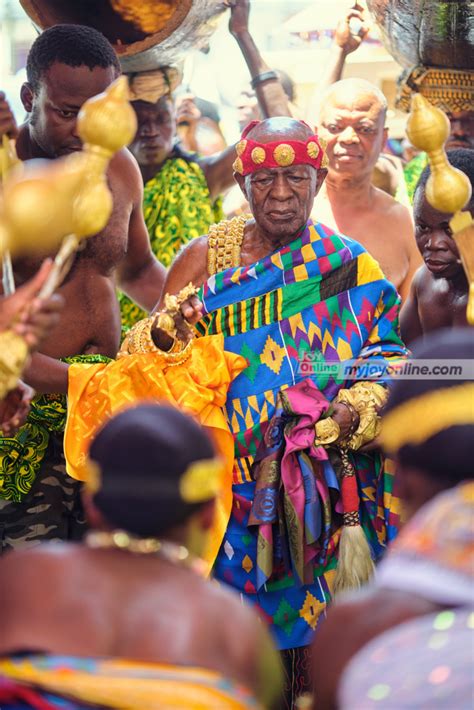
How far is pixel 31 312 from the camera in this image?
3.30 metres

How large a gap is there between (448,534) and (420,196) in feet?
8.30

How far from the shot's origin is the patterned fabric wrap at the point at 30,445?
485 centimetres

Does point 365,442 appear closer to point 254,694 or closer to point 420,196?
point 420,196

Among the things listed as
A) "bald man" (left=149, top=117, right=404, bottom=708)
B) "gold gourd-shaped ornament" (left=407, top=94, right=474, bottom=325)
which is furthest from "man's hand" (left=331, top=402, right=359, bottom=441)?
"gold gourd-shaped ornament" (left=407, top=94, right=474, bottom=325)

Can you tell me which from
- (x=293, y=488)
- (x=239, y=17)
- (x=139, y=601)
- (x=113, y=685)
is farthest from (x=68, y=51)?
(x=113, y=685)

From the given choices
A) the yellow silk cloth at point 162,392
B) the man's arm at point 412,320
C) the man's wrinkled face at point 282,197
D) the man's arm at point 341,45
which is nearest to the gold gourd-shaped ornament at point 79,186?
the yellow silk cloth at point 162,392

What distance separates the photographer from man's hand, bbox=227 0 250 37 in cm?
769

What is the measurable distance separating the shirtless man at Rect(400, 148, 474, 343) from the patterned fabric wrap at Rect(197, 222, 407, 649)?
0.75ft

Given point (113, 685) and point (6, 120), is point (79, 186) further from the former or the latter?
point (6, 120)

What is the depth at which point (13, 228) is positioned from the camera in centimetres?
305

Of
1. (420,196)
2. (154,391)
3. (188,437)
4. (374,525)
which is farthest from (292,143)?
(188,437)

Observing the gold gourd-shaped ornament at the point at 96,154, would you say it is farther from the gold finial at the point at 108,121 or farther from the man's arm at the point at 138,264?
the man's arm at the point at 138,264

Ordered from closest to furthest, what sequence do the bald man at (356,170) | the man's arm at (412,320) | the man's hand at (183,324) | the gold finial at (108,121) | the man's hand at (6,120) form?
the gold finial at (108,121)
the man's hand at (183,324)
the man's arm at (412,320)
the man's hand at (6,120)
the bald man at (356,170)

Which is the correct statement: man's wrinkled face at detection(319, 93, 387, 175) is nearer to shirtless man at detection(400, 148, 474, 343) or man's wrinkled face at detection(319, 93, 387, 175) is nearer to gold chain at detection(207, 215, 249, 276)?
shirtless man at detection(400, 148, 474, 343)
